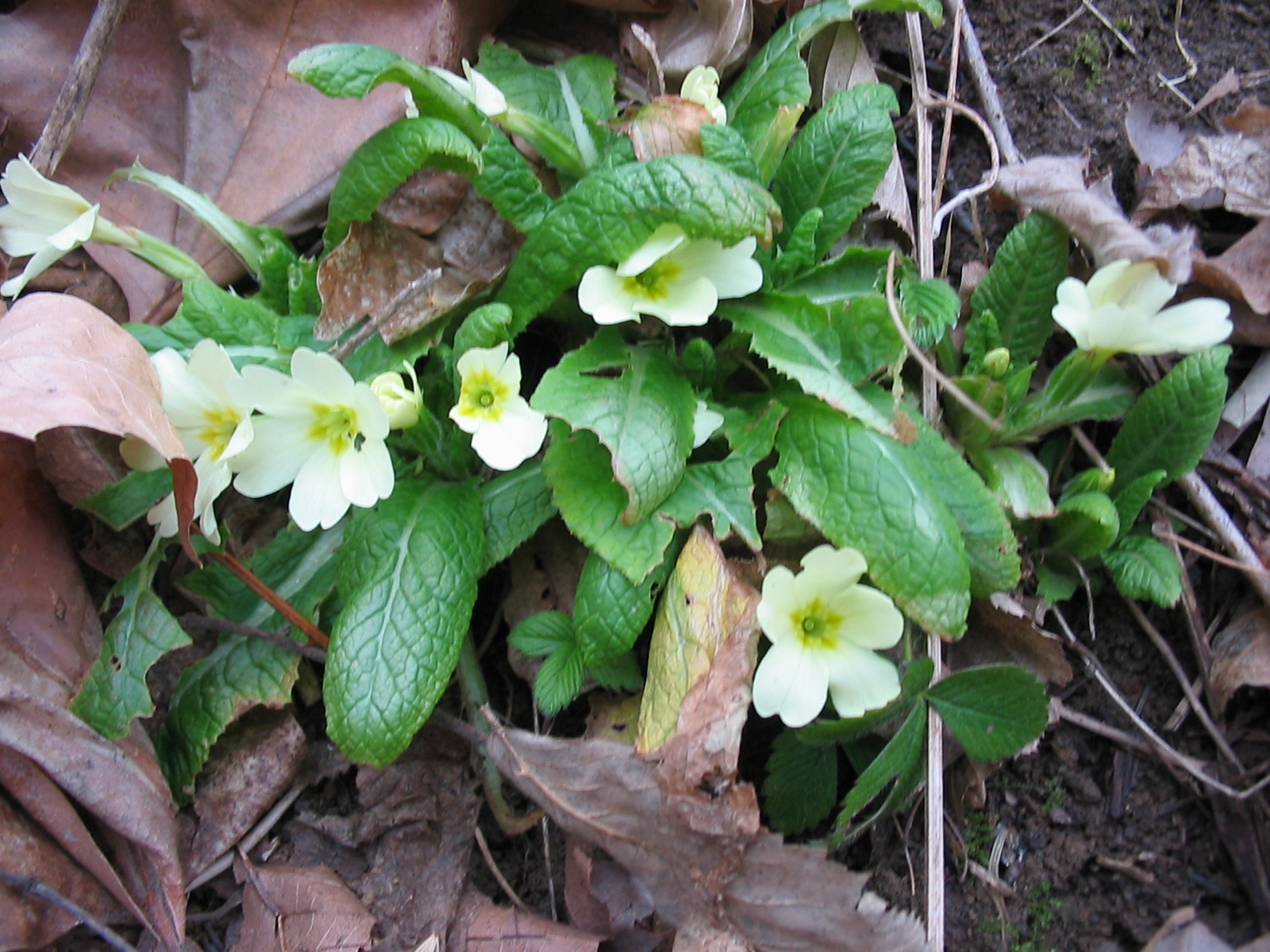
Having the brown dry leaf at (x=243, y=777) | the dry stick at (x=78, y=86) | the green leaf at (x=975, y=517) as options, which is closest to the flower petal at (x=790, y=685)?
the green leaf at (x=975, y=517)

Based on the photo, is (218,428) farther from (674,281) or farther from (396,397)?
(674,281)

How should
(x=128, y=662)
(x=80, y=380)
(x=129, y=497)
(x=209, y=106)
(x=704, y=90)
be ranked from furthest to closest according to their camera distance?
(x=209, y=106)
(x=704, y=90)
(x=129, y=497)
(x=128, y=662)
(x=80, y=380)

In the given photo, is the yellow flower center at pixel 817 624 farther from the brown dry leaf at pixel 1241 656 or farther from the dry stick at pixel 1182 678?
the brown dry leaf at pixel 1241 656

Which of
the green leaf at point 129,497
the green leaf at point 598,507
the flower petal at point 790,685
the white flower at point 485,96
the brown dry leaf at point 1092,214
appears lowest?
the flower petal at point 790,685

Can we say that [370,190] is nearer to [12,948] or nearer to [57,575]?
[57,575]

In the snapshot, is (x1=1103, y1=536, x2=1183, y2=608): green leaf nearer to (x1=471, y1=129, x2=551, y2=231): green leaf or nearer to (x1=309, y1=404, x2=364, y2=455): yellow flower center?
(x1=471, y1=129, x2=551, y2=231): green leaf

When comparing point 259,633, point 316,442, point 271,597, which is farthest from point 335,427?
point 259,633
